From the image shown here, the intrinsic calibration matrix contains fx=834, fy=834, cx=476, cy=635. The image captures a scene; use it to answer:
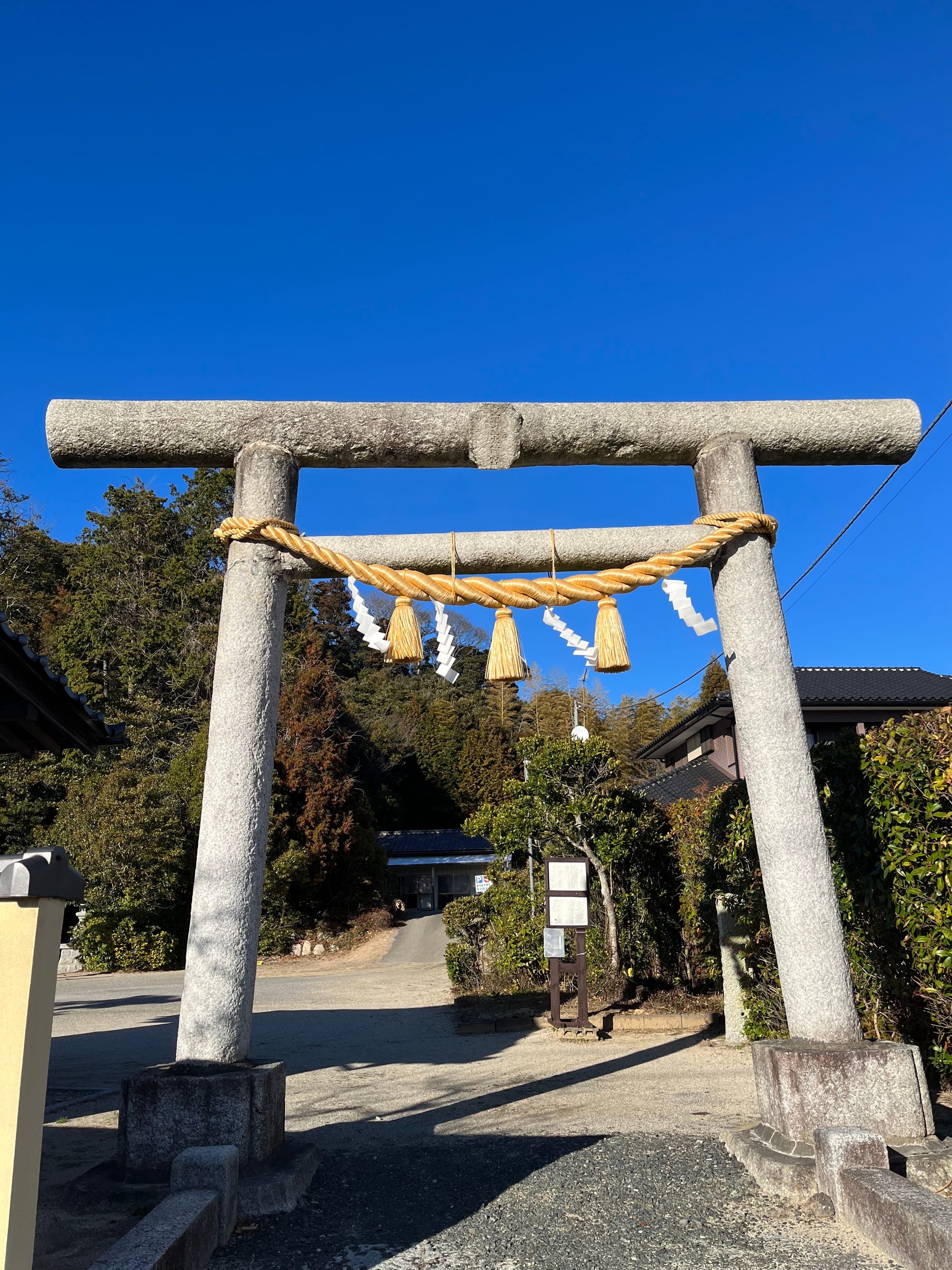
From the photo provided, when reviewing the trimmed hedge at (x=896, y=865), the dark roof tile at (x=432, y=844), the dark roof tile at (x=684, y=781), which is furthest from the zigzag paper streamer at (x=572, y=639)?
the dark roof tile at (x=432, y=844)

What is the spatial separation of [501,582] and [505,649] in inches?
13.7

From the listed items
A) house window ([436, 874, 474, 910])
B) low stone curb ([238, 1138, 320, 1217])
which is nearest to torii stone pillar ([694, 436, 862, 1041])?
low stone curb ([238, 1138, 320, 1217])

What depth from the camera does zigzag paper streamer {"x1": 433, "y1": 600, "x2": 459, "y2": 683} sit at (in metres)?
4.19

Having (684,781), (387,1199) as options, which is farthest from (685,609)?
(684,781)

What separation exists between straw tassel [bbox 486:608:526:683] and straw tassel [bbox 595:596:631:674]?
0.45m

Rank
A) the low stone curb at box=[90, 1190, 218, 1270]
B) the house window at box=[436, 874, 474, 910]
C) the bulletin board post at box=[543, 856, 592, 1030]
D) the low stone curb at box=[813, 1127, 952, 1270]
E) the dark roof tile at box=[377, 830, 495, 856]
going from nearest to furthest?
the low stone curb at box=[90, 1190, 218, 1270] → the low stone curb at box=[813, 1127, 952, 1270] → the bulletin board post at box=[543, 856, 592, 1030] → the dark roof tile at box=[377, 830, 495, 856] → the house window at box=[436, 874, 474, 910]

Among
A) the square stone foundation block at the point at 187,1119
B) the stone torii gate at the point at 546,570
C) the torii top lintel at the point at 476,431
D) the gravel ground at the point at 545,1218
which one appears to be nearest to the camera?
the gravel ground at the point at 545,1218

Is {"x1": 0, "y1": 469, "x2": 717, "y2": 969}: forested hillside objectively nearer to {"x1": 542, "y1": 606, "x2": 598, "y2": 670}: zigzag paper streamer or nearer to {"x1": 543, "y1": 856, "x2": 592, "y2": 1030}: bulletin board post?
{"x1": 543, "y1": 856, "x2": 592, "y2": 1030}: bulletin board post

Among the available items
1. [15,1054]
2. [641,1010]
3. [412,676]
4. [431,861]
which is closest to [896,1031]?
[641,1010]

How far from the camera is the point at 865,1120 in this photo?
356 centimetres

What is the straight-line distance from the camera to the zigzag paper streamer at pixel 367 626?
434 cm

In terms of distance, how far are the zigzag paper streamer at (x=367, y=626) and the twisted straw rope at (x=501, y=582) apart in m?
0.11

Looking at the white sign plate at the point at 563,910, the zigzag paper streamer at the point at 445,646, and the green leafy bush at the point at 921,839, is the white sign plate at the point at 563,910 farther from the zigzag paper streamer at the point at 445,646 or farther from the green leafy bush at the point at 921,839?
the zigzag paper streamer at the point at 445,646

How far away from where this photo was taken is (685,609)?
446 cm
